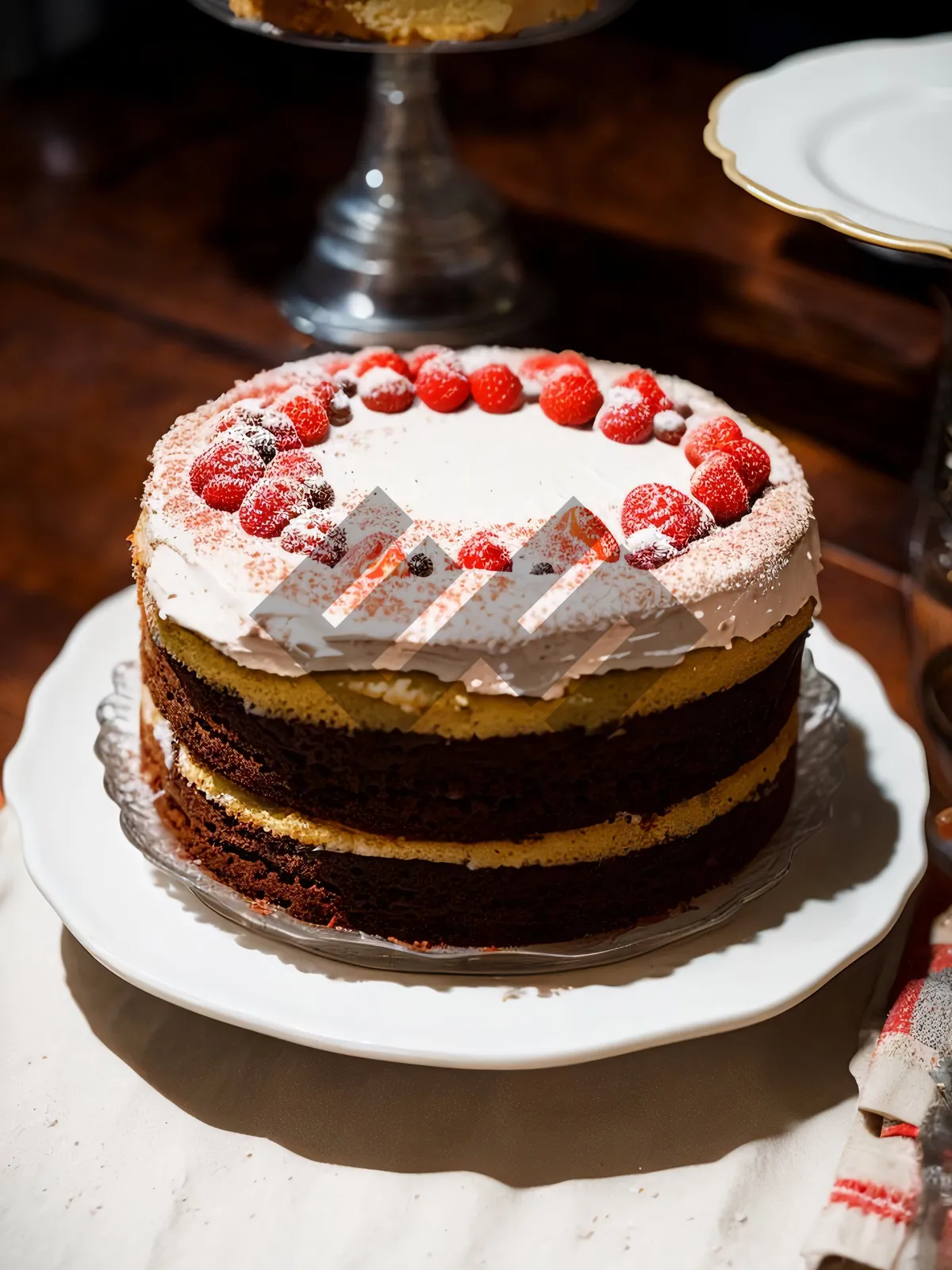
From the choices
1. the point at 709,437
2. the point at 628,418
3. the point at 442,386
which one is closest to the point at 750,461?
the point at 709,437

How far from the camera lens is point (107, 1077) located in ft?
5.76

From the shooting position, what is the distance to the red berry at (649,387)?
2.02 m

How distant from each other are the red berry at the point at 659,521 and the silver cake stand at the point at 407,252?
151 centimetres

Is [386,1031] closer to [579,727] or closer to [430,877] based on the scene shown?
[430,877]

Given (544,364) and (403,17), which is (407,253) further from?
(544,364)

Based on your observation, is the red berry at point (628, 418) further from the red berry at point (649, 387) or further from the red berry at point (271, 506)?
the red berry at point (271, 506)

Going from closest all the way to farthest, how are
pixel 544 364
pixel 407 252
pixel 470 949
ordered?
pixel 470 949 < pixel 544 364 < pixel 407 252

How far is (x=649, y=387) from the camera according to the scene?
2037mm

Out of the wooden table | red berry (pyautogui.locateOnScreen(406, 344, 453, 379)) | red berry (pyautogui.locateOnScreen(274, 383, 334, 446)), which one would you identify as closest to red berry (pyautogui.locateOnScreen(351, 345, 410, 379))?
red berry (pyautogui.locateOnScreen(406, 344, 453, 379))

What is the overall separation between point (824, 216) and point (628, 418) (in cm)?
36

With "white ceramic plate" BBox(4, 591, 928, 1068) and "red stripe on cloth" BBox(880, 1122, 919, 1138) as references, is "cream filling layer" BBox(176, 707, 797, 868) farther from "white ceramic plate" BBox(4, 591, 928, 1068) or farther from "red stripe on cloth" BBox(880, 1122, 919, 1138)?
"red stripe on cloth" BBox(880, 1122, 919, 1138)

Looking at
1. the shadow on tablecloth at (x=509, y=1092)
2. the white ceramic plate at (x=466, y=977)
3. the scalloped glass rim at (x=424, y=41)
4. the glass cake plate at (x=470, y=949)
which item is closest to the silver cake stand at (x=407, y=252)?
the scalloped glass rim at (x=424, y=41)

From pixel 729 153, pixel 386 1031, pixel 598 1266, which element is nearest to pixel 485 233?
pixel 729 153

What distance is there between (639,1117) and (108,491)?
1700 mm
